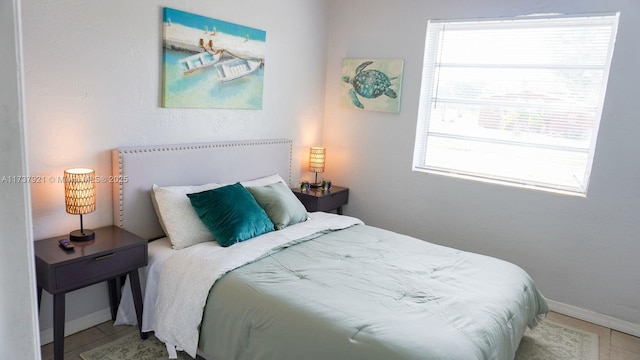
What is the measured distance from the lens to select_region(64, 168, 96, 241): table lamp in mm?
2294

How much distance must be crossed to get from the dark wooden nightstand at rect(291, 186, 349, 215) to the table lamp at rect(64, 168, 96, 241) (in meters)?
1.83

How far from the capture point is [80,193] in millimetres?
2309

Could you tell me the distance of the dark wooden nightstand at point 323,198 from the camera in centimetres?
381

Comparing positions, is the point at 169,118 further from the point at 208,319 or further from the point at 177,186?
the point at 208,319

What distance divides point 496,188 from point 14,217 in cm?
321

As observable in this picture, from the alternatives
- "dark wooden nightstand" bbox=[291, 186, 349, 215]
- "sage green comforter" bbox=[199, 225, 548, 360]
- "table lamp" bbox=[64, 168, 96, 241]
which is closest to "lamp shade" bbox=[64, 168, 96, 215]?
"table lamp" bbox=[64, 168, 96, 241]

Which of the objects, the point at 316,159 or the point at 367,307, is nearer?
the point at 367,307

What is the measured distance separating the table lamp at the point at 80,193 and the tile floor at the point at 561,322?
0.64m

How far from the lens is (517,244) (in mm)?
3402

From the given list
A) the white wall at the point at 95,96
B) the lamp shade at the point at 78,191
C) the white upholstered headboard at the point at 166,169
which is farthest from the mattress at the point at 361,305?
the white wall at the point at 95,96

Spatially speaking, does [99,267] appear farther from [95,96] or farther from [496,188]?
[496,188]

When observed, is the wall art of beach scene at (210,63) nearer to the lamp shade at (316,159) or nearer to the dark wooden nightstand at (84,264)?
the lamp shade at (316,159)

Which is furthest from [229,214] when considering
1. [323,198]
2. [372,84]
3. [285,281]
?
[372,84]

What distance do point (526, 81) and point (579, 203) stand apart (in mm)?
1002
